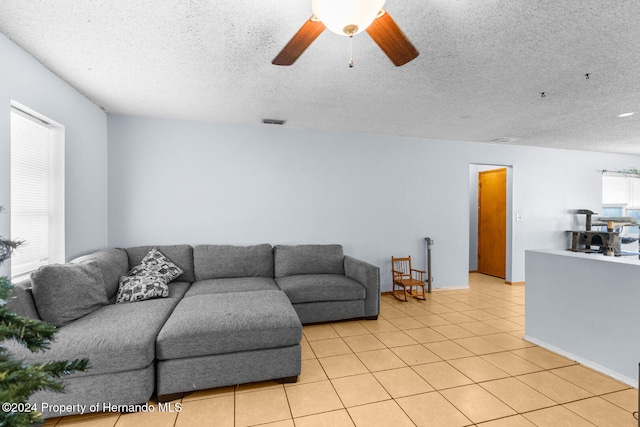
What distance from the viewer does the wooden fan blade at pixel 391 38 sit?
1.42 m

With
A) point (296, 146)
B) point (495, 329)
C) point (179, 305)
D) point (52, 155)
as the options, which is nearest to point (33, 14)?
point (52, 155)

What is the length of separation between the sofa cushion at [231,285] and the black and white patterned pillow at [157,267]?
274 mm

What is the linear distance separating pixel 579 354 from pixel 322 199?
3.25m

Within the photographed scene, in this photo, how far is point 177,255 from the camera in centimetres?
356

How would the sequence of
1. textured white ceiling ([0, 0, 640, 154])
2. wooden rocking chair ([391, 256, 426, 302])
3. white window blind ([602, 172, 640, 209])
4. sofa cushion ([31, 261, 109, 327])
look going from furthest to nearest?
white window blind ([602, 172, 640, 209])
wooden rocking chair ([391, 256, 426, 302])
sofa cushion ([31, 261, 109, 327])
textured white ceiling ([0, 0, 640, 154])

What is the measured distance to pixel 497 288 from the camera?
16.7 ft

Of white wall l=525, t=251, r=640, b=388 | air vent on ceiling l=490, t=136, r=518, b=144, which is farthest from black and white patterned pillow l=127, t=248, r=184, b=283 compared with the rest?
air vent on ceiling l=490, t=136, r=518, b=144

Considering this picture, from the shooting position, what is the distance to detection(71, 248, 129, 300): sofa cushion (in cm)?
272

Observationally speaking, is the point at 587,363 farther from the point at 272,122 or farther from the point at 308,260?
the point at 272,122

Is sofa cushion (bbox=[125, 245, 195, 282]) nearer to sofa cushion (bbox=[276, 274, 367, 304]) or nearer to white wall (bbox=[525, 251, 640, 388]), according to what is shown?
sofa cushion (bbox=[276, 274, 367, 304])

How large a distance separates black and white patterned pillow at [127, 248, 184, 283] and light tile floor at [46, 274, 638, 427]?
1.43m

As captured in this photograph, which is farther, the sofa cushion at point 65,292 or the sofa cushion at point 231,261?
the sofa cushion at point 231,261

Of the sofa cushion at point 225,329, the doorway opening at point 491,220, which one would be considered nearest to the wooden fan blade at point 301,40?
the sofa cushion at point 225,329

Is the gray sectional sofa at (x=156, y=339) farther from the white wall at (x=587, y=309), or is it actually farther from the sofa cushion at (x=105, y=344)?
the white wall at (x=587, y=309)
